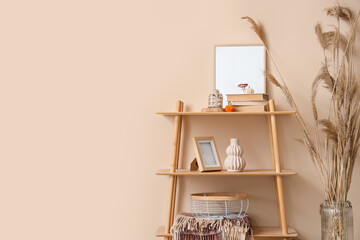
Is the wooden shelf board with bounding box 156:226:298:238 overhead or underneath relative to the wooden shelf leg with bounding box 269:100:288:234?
underneath

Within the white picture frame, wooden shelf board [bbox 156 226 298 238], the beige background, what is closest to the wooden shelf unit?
wooden shelf board [bbox 156 226 298 238]

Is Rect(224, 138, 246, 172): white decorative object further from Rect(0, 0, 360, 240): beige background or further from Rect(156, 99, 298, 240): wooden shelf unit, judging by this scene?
Rect(0, 0, 360, 240): beige background

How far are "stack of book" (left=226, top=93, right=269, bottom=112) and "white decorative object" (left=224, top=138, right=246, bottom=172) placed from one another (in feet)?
0.65

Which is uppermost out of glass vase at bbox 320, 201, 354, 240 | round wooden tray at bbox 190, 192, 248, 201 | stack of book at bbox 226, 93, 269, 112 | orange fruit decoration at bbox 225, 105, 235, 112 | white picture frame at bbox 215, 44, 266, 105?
white picture frame at bbox 215, 44, 266, 105

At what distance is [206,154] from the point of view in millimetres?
2607

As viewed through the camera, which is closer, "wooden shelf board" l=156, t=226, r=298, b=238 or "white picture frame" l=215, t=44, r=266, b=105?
"wooden shelf board" l=156, t=226, r=298, b=238

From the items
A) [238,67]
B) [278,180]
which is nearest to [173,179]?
[278,180]

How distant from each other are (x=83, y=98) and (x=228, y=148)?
3.32 ft

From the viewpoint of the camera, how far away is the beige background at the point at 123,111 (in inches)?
109

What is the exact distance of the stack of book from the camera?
103 inches

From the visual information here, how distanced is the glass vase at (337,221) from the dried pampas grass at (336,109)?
0.19 feet

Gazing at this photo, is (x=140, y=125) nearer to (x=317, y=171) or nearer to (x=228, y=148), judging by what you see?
(x=228, y=148)

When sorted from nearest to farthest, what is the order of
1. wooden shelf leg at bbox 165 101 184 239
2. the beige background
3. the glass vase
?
Answer: the glass vase, wooden shelf leg at bbox 165 101 184 239, the beige background

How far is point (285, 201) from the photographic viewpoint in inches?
107
